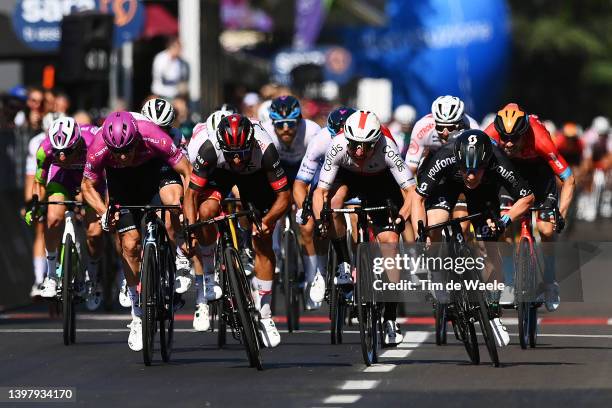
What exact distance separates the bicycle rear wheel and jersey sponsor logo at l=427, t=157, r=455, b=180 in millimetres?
3388

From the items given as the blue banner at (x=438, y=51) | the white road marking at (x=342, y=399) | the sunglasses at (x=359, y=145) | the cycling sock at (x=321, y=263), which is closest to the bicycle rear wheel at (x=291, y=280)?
the cycling sock at (x=321, y=263)

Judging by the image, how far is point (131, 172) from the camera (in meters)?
14.5

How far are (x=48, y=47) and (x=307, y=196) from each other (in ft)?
39.4

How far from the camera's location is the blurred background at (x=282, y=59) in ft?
74.8

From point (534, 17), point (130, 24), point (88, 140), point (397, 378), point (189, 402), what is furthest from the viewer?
point (534, 17)

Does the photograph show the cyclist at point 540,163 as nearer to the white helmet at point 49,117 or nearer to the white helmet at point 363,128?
the white helmet at point 363,128

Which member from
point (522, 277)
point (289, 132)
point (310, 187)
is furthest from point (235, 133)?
point (289, 132)

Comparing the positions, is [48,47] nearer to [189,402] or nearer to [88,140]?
[88,140]

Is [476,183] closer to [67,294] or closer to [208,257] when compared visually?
[208,257]

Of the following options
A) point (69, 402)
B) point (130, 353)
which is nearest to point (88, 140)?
point (130, 353)

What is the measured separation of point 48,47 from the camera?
1029 inches

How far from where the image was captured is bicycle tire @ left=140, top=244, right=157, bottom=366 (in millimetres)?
13375

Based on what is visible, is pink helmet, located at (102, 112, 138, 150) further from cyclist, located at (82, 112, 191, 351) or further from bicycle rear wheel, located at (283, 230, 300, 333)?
bicycle rear wheel, located at (283, 230, 300, 333)

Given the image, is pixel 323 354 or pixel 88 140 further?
pixel 88 140
